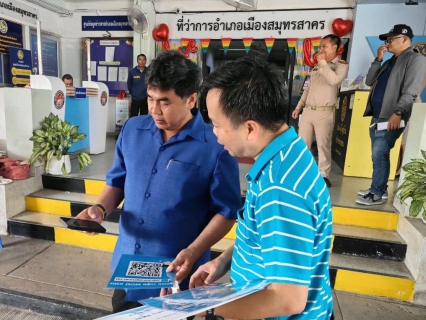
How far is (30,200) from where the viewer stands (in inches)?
116

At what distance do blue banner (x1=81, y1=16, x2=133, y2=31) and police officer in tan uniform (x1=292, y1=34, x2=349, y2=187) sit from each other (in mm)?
4776

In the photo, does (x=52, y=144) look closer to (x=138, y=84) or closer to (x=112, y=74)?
Answer: (x=138, y=84)

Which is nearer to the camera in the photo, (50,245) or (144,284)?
(144,284)

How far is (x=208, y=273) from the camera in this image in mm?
849

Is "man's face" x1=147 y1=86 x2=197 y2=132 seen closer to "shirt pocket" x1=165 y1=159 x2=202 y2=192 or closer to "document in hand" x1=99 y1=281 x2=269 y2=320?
"shirt pocket" x1=165 y1=159 x2=202 y2=192

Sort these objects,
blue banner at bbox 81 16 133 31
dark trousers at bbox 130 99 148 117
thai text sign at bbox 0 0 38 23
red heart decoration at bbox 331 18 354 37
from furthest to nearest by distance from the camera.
Answer: 1. blue banner at bbox 81 16 133 31
2. dark trousers at bbox 130 99 148 117
3. thai text sign at bbox 0 0 38 23
4. red heart decoration at bbox 331 18 354 37

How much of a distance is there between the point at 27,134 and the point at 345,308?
3093 millimetres

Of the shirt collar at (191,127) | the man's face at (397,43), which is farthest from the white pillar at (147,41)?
the shirt collar at (191,127)

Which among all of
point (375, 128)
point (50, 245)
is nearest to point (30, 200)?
point (50, 245)

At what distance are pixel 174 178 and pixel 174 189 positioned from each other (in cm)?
4

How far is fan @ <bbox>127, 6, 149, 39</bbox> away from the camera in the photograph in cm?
572

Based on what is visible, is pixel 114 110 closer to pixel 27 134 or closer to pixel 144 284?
pixel 27 134

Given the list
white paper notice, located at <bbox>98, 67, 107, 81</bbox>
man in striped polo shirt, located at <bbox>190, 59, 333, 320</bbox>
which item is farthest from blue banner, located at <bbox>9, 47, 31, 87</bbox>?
man in striped polo shirt, located at <bbox>190, 59, 333, 320</bbox>

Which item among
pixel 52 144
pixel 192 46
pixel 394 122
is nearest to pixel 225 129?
pixel 394 122
